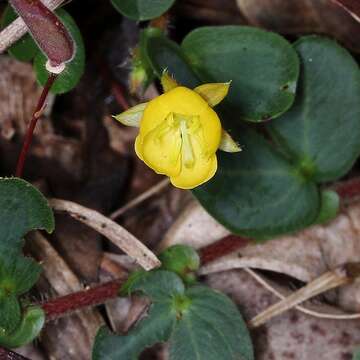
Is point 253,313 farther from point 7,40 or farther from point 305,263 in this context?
point 7,40

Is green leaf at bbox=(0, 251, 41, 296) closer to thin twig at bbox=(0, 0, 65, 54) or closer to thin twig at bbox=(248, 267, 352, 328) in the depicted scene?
thin twig at bbox=(0, 0, 65, 54)

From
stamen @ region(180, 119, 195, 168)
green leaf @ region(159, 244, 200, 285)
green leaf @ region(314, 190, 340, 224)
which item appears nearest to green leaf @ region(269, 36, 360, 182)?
green leaf @ region(314, 190, 340, 224)

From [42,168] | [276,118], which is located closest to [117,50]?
[42,168]

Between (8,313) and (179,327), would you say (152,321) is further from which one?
(8,313)

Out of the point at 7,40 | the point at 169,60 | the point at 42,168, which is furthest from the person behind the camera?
the point at 42,168

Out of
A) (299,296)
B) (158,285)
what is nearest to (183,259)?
(158,285)

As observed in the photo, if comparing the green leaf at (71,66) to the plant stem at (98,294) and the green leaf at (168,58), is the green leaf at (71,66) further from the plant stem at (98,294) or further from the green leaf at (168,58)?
the plant stem at (98,294)

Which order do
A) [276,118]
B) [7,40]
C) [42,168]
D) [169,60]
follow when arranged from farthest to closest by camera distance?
1. [42,168]
2. [276,118]
3. [169,60]
4. [7,40]
